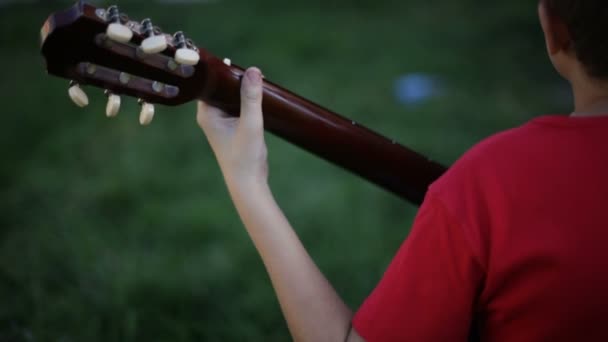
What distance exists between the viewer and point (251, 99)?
2.84 feet

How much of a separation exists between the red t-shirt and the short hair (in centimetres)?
7

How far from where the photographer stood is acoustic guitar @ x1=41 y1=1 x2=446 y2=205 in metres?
0.71

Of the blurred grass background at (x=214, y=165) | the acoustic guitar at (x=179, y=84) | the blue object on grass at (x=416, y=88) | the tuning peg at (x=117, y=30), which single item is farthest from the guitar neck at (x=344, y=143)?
the blue object on grass at (x=416, y=88)

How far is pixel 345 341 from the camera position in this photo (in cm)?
74

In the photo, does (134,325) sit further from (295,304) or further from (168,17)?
(168,17)

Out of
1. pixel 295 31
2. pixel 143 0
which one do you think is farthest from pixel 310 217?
pixel 143 0

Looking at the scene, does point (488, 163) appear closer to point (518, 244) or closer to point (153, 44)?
point (518, 244)

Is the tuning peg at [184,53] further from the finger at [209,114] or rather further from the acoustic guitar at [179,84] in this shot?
the finger at [209,114]

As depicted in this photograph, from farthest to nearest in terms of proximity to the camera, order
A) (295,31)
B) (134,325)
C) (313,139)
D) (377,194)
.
Result: (295,31) < (377,194) < (134,325) < (313,139)

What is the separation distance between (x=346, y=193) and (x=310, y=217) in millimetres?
224

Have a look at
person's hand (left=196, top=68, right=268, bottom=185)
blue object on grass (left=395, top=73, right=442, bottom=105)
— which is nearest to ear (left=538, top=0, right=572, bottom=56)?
person's hand (left=196, top=68, right=268, bottom=185)

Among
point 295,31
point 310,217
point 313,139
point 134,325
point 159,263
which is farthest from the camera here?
point 295,31

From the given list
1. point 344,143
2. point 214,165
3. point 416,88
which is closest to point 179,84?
point 344,143

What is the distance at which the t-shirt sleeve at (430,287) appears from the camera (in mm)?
645
